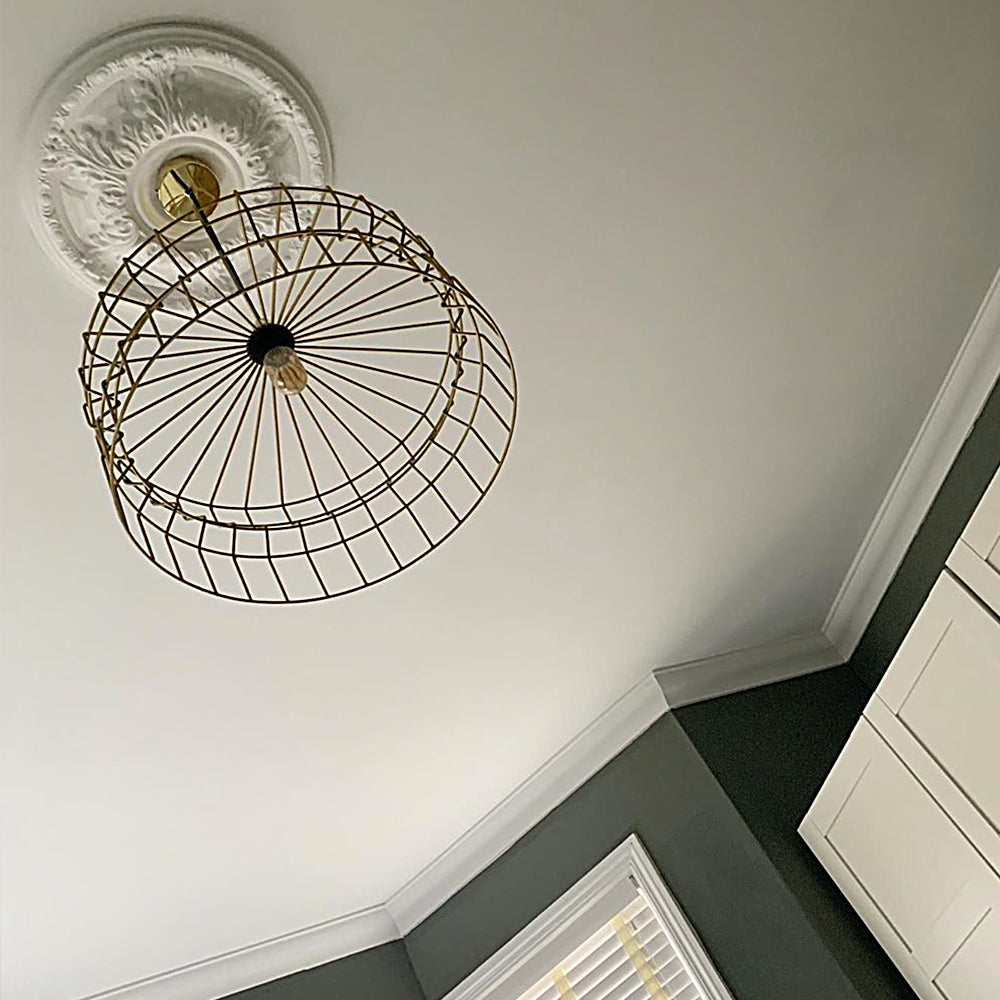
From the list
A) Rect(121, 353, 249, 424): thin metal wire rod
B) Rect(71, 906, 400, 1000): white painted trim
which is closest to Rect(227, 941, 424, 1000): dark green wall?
Rect(71, 906, 400, 1000): white painted trim

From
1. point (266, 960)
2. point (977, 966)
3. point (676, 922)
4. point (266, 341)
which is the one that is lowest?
point (977, 966)

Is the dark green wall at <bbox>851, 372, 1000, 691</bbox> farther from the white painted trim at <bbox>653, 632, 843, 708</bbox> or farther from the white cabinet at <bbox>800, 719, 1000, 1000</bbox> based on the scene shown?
the white cabinet at <bbox>800, 719, 1000, 1000</bbox>

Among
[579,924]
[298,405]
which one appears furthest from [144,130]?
[579,924]

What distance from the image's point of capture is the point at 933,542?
7.72 feet

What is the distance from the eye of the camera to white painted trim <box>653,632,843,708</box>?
2504 millimetres

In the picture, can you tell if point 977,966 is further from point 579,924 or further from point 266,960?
point 266,960

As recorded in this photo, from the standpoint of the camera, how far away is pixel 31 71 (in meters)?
1.21

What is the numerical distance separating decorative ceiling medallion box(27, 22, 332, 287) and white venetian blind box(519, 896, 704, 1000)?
188 centimetres

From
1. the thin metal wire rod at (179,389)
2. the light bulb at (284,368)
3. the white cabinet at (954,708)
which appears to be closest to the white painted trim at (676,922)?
the white cabinet at (954,708)

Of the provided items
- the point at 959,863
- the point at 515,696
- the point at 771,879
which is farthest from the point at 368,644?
the point at 959,863

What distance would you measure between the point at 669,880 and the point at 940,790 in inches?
29.7

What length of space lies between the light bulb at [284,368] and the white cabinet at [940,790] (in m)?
1.22

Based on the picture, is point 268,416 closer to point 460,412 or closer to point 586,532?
point 460,412

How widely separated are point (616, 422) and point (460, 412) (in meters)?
0.31
